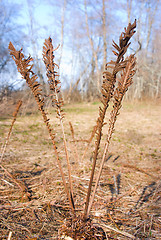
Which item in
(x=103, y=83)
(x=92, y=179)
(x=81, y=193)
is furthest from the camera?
(x=81, y=193)

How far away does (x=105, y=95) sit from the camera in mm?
929

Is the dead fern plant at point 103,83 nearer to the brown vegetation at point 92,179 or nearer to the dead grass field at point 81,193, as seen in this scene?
the brown vegetation at point 92,179

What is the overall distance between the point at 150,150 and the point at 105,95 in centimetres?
332

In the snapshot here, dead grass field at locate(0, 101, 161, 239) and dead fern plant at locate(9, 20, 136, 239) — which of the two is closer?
dead fern plant at locate(9, 20, 136, 239)

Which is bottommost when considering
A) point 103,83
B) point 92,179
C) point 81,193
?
point 81,193

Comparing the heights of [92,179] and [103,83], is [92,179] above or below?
below

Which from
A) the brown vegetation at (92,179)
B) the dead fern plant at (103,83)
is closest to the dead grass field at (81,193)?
the brown vegetation at (92,179)

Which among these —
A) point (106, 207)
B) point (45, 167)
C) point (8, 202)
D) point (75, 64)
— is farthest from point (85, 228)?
point (75, 64)

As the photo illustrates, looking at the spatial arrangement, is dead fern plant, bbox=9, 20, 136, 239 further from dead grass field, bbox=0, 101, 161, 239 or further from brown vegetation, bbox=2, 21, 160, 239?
dead grass field, bbox=0, 101, 161, 239

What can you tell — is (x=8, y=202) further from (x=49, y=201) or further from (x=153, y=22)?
(x=153, y=22)

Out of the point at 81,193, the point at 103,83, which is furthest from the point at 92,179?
the point at 81,193

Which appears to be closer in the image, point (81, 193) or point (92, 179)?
point (92, 179)

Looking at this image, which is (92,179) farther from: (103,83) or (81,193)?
(81,193)

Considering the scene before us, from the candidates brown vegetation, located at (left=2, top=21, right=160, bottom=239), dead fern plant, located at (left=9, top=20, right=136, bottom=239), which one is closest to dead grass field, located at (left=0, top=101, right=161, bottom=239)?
brown vegetation, located at (left=2, top=21, right=160, bottom=239)
